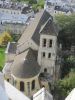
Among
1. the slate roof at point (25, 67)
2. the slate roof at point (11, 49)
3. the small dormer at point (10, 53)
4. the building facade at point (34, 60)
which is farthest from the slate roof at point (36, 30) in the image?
the slate roof at point (25, 67)

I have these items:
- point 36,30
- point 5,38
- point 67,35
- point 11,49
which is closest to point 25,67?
point 36,30

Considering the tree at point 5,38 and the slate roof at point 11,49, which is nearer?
the slate roof at point 11,49

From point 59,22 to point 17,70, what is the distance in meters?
14.9

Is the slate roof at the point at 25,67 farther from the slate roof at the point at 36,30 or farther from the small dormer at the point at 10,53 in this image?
the small dormer at the point at 10,53

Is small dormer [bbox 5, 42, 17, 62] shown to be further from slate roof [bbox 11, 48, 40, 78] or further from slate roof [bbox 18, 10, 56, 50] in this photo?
slate roof [bbox 11, 48, 40, 78]

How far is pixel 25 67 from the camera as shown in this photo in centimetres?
2823

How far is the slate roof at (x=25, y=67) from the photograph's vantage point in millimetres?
28250

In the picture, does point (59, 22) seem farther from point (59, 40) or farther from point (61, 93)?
point (61, 93)

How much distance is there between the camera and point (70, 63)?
33188mm

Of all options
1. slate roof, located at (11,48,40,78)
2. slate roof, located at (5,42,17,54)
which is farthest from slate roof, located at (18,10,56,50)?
slate roof, located at (11,48,40,78)

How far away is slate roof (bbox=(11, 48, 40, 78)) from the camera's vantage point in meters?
28.2

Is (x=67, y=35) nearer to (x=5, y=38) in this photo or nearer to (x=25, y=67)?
(x=5, y=38)

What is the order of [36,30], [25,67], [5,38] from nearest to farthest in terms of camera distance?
1. [25,67]
2. [36,30]
3. [5,38]

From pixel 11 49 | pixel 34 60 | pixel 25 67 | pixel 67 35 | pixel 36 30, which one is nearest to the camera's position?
pixel 25 67
